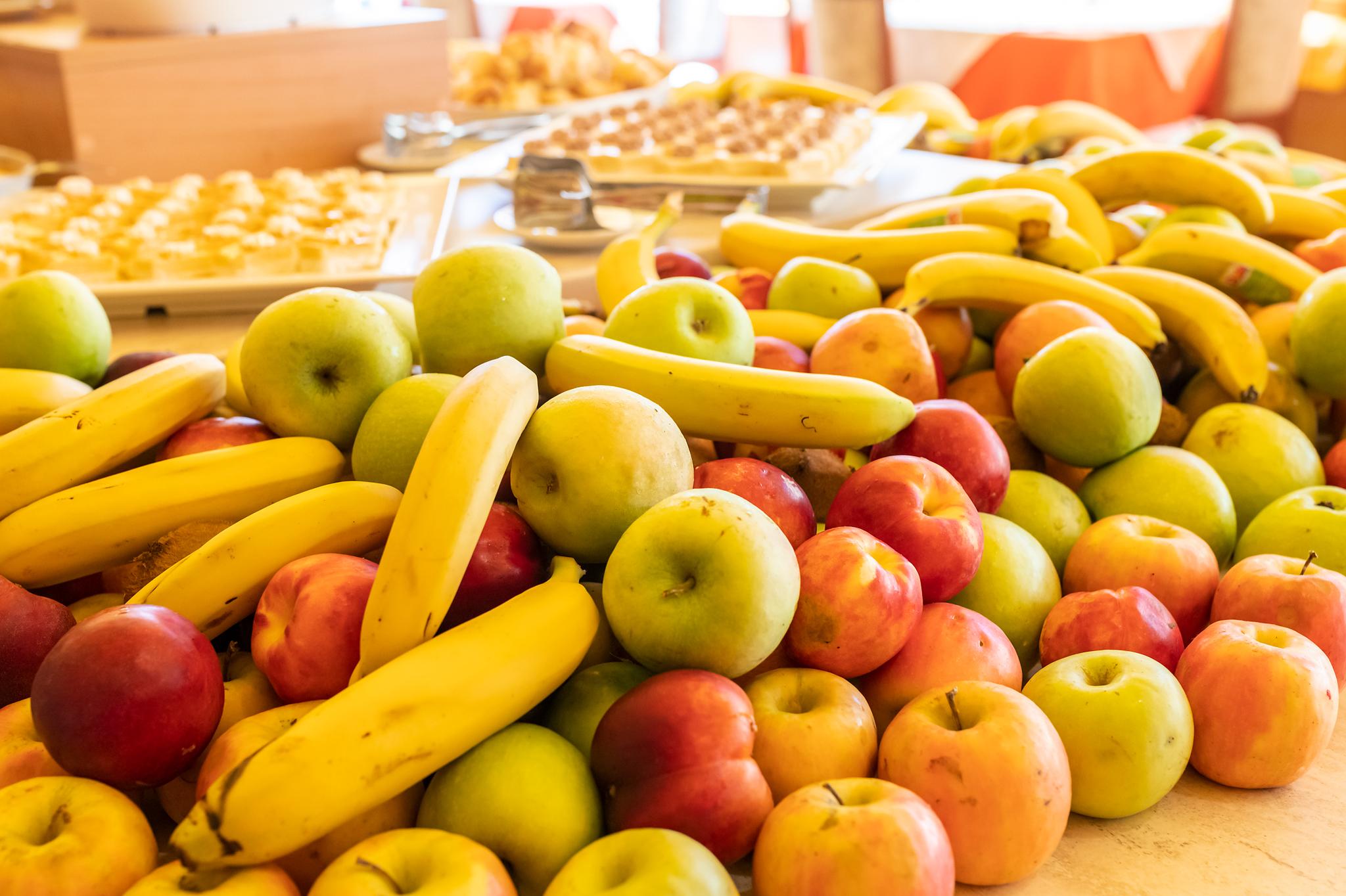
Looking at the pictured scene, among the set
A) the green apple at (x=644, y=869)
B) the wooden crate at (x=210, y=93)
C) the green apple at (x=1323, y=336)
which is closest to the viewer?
the green apple at (x=644, y=869)

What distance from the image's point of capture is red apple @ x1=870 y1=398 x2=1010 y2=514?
1.02 metres

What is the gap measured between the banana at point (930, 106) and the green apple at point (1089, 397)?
2127 millimetres

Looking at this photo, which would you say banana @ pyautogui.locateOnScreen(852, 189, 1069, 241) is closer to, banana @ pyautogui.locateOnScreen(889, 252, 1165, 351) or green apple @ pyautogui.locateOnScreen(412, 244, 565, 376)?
banana @ pyautogui.locateOnScreen(889, 252, 1165, 351)

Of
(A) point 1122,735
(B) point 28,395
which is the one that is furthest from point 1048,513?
(B) point 28,395

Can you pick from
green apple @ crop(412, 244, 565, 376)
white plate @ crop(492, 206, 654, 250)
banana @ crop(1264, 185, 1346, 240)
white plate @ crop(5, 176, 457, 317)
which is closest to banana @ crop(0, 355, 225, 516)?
green apple @ crop(412, 244, 565, 376)

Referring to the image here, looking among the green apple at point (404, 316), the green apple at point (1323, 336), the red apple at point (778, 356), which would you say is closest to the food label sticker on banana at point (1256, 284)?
the green apple at point (1323, 336)

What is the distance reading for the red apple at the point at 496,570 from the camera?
82 cm

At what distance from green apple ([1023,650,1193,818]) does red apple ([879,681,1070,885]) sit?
5 cm

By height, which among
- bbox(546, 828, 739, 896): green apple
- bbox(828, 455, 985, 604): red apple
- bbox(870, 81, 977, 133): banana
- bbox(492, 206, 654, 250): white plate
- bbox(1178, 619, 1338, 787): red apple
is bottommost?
bbox(1178, 619, 1338, 787): red apple

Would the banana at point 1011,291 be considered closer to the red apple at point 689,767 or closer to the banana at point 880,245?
the banana at point 880,245

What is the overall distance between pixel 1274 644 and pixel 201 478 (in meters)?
0.94

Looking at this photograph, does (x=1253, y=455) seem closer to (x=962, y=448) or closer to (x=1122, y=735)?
(x=962, y=448)

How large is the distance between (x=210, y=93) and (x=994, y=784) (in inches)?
94.3

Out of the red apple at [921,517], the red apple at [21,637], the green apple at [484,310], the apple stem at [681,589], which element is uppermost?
the green apple at [484,310]
